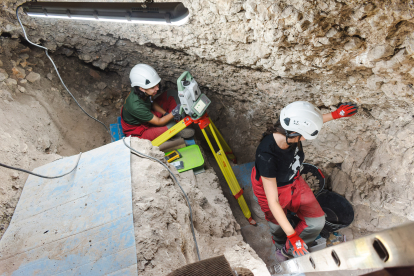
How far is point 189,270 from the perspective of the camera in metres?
0.81

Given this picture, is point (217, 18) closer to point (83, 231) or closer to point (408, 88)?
point (408, 88)

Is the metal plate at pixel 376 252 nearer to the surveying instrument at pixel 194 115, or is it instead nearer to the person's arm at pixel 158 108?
the surveying instrument at pixel 194 115

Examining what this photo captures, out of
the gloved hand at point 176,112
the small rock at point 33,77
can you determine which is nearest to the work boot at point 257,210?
the gloved hand at point 176,112

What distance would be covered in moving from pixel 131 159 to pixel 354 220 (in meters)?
2.78

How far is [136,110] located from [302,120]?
2.30m

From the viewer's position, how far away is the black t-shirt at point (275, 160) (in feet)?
6.65

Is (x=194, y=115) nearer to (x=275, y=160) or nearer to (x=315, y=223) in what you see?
(x=275, y=160)

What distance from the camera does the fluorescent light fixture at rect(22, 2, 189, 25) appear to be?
160cm

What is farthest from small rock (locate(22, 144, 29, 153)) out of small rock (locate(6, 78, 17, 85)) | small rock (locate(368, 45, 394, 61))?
small rock (locate(368, 45, 394, 61))

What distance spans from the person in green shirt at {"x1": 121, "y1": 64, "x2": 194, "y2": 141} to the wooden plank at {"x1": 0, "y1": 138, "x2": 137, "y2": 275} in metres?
1.13

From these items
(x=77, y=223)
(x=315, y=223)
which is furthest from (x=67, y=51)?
(x=315, y=223)

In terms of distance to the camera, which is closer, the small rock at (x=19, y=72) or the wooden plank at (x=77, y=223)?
the wooden plank at (x=77, y=223)

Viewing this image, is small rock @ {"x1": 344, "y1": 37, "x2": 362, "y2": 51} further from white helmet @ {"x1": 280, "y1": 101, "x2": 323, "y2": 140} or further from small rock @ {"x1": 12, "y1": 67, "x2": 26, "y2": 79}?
small rock @ {"x1": 12, "y1": 67, "x2": 26, "y2": 79}

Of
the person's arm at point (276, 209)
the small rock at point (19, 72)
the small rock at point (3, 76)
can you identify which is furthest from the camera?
the small rock at point (19, 72)
